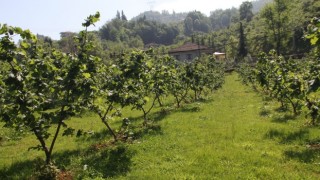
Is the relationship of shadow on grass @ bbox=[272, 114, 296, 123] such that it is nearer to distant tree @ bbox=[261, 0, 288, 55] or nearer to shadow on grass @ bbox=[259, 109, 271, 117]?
shadow on grass @ bbox=[259, 109, 271, 117]

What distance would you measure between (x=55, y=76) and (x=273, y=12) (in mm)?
83289

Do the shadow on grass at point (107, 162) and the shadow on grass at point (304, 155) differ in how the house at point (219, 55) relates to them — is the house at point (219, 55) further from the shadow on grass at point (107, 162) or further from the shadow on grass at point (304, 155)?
the shadow on grass at point (107, 162)

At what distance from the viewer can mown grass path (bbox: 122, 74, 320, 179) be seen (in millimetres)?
10539

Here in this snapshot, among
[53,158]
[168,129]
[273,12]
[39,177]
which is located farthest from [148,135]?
[273,12]

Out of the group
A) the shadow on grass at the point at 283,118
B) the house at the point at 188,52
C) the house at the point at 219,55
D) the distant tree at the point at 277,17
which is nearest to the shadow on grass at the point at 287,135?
the shadow on grass at the point at 283,118

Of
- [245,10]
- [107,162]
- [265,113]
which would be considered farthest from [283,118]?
[245,10]

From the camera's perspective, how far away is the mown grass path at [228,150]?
10.5m

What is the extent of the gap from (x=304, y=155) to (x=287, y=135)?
2.77 metres

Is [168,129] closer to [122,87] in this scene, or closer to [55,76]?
[122,87]

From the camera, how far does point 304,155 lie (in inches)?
466

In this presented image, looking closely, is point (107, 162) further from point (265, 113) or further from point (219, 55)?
point (219, 55)

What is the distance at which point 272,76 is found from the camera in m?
21.7

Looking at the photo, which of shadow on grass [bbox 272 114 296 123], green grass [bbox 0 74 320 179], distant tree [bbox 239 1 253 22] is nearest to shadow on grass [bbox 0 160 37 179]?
green grass [bbox 0 74 320 179]

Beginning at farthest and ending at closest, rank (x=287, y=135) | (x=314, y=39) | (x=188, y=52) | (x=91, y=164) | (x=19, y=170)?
(x=188, y=52) < (x=287, y=135) < (x=19, y=170) < (x=91, y=164) < (x=314, y=39)
